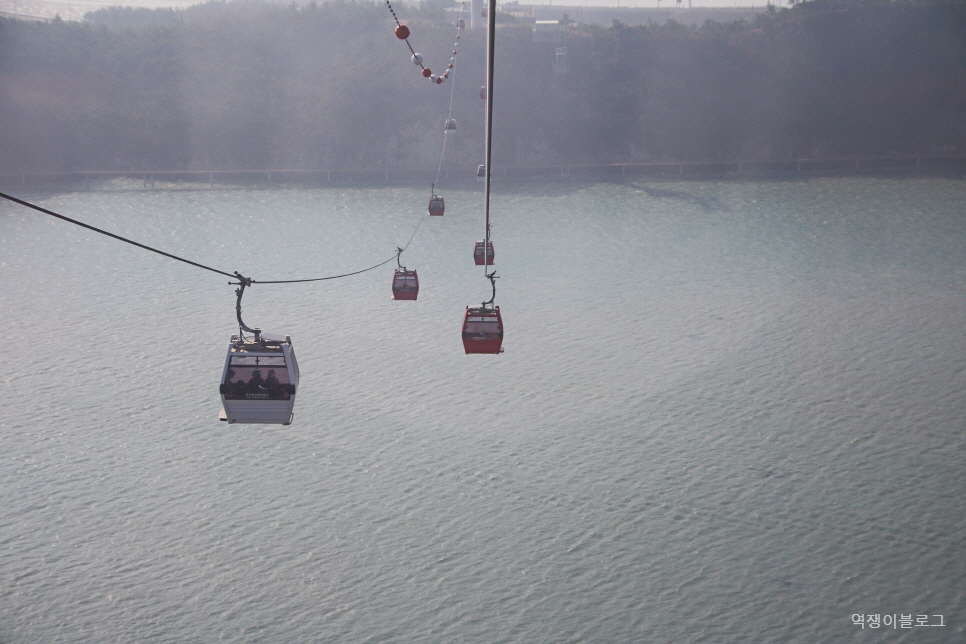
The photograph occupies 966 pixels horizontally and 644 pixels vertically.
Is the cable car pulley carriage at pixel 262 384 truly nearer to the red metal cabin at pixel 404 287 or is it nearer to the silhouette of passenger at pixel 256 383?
the silhouette of passenger at pixel 256 383

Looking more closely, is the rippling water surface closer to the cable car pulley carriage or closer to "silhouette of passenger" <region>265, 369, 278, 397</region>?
the cable car pulley carriage

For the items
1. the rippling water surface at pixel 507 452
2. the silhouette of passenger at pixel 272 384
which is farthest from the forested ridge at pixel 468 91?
the silhouette of passenger at pixel 272 384

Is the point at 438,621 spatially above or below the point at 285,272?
below

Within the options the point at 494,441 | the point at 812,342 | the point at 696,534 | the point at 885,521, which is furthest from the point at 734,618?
the point at 812,342

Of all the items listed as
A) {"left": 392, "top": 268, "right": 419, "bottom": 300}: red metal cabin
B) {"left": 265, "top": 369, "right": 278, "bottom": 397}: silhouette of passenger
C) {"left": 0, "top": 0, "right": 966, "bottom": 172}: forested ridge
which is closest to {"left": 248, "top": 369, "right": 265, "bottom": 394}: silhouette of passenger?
{"left": 265, "top": 369, "right": 278, "bottom": 397}: silhouette of passenger

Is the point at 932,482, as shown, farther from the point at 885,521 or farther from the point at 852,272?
the point at 852,272

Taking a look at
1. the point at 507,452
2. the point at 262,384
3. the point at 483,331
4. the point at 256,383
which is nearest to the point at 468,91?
the point at 507,452
